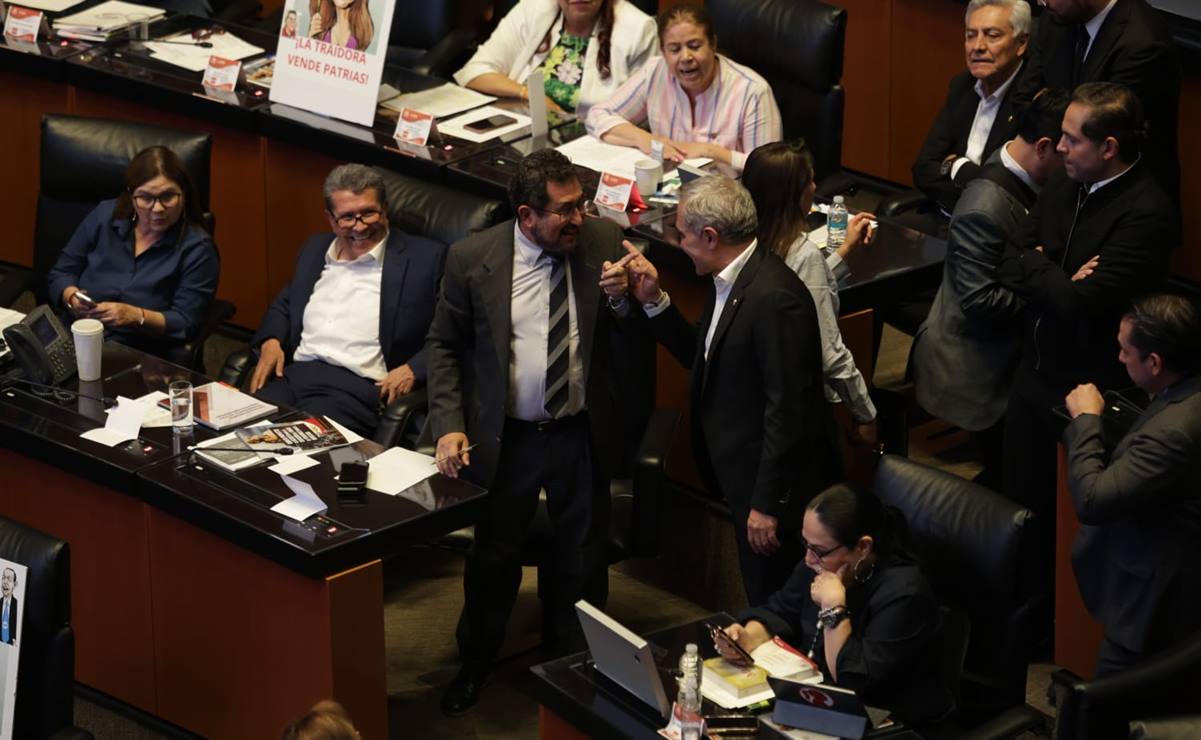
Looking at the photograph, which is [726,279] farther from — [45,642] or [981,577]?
[45,642]

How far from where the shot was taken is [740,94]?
616 cm

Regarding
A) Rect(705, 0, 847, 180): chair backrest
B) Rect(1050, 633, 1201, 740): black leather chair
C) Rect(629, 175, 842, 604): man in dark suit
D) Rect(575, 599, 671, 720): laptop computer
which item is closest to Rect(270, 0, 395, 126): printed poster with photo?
Rect(705, 0, 847, 180): chair backrest

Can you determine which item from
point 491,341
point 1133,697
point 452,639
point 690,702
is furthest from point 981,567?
point 452,639

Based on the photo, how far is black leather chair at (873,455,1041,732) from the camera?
14.1ft

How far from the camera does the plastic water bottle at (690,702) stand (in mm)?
3863

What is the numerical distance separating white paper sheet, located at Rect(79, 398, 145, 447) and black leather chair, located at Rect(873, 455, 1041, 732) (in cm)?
Result: 199

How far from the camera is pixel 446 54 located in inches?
289

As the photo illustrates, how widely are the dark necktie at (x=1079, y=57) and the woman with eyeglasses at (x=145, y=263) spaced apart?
2579 millimetres

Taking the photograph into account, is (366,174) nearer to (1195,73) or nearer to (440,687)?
(440,687)

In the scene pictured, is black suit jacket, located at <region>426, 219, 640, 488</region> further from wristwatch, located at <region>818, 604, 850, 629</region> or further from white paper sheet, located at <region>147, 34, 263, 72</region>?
white paper sheet, located at <region>147, 34, 263, 72</region>

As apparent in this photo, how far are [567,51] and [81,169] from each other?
1678mm

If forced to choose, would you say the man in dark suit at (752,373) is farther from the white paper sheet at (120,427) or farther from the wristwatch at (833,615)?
the white paper sheet at (120,427)

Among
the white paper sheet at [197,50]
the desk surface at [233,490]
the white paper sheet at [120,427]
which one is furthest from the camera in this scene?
the white paper sheet at [197,50]

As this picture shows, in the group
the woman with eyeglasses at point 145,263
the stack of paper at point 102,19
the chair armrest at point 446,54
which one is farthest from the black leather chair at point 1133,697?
the stack of paper at point 102,19
